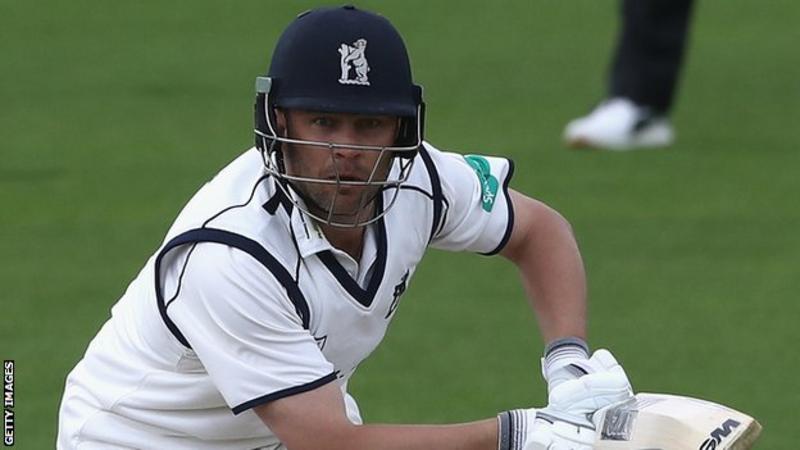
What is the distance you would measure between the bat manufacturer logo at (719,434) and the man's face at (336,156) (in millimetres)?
1017

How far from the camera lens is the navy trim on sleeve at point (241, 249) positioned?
459 centimetres

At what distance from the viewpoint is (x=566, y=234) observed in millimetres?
5520

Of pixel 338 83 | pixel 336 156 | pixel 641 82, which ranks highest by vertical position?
pixel 338 83

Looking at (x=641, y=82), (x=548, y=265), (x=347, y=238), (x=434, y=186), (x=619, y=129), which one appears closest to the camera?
(x=347, y=238)

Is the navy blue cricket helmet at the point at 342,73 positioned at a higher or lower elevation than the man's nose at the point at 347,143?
higher

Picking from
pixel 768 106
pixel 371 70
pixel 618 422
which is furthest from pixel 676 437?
pixel 768 106

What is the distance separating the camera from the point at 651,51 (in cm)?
1220

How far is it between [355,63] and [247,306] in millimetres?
637

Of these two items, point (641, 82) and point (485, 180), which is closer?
point (485, 180)

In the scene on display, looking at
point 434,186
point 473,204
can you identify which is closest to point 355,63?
point 434,186

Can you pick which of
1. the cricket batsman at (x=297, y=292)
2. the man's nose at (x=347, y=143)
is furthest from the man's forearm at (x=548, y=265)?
the man's nose at (x=347, y=143)

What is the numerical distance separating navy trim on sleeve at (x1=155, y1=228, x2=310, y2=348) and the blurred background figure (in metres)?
7.58

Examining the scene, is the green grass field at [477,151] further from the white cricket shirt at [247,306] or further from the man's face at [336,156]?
the man's face at [336,156]

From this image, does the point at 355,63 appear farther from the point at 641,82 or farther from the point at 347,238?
the point at 641,82
